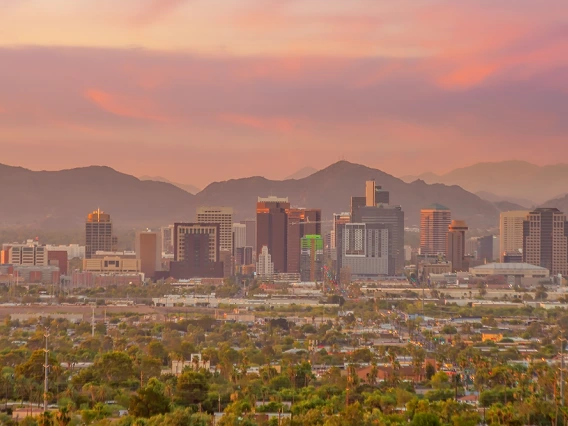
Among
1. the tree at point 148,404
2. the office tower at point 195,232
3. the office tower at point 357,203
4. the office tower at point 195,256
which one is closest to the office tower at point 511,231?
the office tower at point 357,203

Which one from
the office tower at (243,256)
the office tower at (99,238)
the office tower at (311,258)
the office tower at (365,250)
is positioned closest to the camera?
the office tower at (311,258)

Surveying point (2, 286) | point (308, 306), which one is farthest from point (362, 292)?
point (2, 286)

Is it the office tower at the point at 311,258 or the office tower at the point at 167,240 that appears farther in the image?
the office tower at the point at 167,240

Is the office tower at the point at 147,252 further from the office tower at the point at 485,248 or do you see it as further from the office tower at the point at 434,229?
the office tower at the point at 485,248

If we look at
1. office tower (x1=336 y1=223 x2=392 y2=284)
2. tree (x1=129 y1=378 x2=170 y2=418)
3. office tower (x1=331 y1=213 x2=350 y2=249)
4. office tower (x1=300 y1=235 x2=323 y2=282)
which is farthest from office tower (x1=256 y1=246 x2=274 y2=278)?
tree (x1=129 y1=378 x2=170 y2=418)

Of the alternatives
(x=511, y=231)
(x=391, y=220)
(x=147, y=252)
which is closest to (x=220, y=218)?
(x=391, y=220)

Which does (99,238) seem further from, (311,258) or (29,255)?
(311,258)
